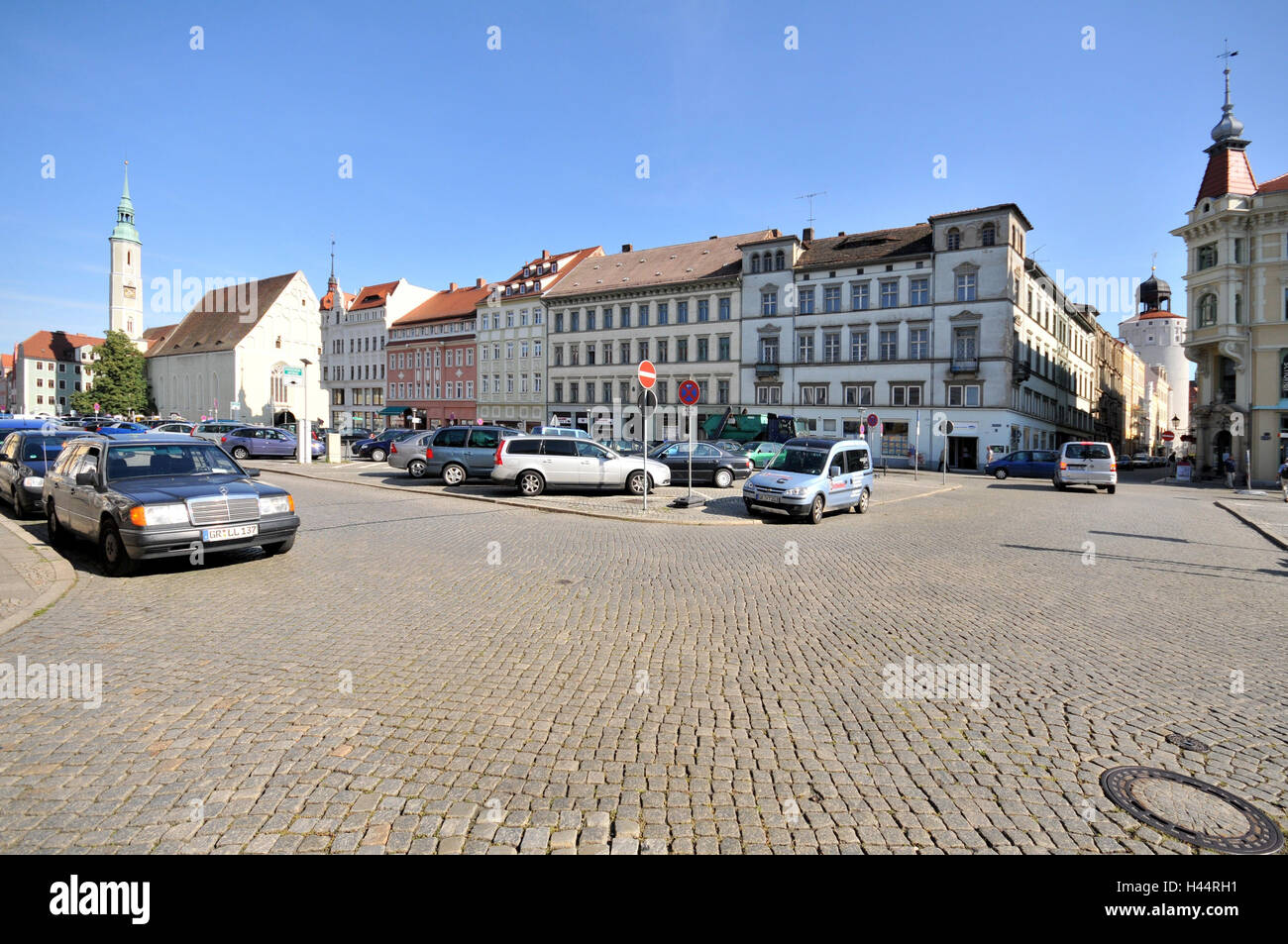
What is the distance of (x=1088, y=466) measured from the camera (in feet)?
86.8

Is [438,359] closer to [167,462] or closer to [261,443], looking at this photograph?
[261,443]

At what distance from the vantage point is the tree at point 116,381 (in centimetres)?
8912

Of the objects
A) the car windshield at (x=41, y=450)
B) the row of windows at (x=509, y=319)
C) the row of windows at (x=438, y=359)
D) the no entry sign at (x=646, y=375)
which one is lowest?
the car windshield at (x=41, y=450)

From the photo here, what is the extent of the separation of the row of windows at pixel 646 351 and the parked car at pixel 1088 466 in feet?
112

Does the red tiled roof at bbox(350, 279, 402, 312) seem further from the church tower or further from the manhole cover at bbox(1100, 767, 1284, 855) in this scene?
the manhole cover at bbox(1100, 767, 1284, 855)

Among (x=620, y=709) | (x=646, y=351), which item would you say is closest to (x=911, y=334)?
(x=646, y=351)

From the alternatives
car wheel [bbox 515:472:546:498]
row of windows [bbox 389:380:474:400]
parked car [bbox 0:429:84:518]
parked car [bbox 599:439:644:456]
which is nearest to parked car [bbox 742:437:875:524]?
car wheel [bbox 515:472:546:498]

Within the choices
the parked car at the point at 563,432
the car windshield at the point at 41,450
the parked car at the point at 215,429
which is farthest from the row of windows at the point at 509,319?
the car windshield at the point at 41,450

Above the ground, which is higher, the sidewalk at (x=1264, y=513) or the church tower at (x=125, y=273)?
the church tower at (x=125, y=273)

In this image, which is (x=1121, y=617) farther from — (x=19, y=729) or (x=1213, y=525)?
(x=1213, y=525)

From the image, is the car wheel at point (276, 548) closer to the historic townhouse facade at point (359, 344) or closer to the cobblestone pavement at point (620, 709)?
the cobblestone pavement at point (620, 709)

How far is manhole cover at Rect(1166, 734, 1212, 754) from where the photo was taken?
4.11 m
